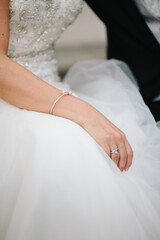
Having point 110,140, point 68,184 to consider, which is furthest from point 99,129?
point 68,184

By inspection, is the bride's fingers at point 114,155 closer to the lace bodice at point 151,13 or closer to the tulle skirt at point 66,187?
the tulle skirt at point 66,187

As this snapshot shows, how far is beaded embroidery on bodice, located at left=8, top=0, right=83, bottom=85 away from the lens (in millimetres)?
658

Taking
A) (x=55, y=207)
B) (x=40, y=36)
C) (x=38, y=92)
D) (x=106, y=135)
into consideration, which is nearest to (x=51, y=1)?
(x=40, y=36)

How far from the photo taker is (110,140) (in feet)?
1.76

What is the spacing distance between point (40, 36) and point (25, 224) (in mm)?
551

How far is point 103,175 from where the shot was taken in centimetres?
47

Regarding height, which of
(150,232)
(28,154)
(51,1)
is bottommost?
(150,232)

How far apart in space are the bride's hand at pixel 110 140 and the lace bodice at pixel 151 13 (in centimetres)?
38

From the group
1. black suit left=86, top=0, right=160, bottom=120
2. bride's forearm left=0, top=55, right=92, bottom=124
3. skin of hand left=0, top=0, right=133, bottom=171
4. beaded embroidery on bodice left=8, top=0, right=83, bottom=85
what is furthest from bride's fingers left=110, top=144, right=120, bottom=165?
beaded embroidery on bodice left=8, top=0, right=83, bottom=85

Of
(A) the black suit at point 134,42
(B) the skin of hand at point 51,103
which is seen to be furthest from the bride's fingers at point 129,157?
(A) the black suit at point 134,42

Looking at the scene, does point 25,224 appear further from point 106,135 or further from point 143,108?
point 143,108

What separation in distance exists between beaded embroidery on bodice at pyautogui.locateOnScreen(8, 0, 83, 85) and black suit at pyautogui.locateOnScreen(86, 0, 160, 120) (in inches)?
4.6

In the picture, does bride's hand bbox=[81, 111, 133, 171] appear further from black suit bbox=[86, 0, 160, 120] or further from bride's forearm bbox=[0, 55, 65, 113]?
black suit bbox=[86, 0, 160, 120]

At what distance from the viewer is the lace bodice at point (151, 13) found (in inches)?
27.1
